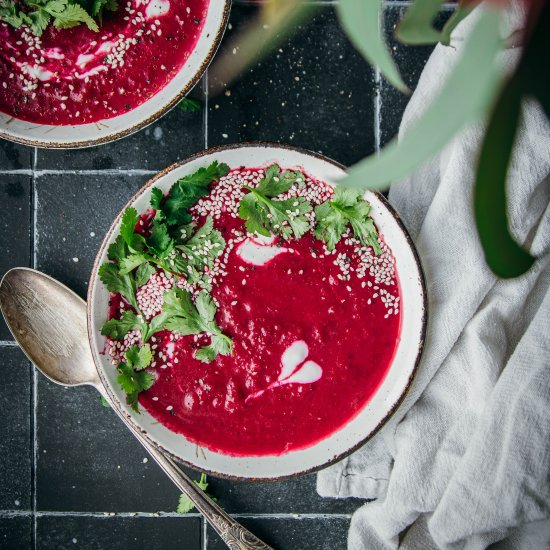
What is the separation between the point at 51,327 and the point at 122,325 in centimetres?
27

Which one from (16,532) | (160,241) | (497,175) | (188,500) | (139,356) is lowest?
(16,532)

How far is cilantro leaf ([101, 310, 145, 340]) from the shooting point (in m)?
1.56

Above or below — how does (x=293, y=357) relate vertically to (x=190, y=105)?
below

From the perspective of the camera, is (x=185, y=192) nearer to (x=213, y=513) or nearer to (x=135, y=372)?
(x=135, y=372)

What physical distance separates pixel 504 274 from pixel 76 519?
162cm

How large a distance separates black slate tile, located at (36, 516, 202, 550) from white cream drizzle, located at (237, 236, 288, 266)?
759mm

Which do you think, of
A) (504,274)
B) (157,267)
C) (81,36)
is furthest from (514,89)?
(81,36)

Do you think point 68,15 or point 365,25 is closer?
point 365,25

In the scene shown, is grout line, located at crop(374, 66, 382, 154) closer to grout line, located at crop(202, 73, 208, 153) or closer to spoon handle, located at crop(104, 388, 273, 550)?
grout line, located at crop(202, 73, 208, 153)

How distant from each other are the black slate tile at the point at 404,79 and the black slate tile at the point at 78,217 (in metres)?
0.68

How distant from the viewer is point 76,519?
1780mm

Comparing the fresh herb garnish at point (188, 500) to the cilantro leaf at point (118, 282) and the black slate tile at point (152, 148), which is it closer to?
the cilantro leaf at point (118, 282)

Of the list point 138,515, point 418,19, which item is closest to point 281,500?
point 138,515

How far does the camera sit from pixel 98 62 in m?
1.59
